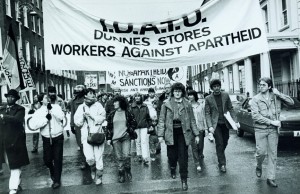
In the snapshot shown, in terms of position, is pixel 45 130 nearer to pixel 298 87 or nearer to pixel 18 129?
pixel 18 129

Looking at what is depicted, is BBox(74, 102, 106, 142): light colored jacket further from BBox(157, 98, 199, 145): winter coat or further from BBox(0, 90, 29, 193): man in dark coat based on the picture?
BBox(157, 98, 199, 145): winter coat

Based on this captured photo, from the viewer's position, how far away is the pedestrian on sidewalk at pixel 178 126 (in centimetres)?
719

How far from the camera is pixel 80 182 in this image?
8.39 meters

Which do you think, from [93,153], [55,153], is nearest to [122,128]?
[93,153]

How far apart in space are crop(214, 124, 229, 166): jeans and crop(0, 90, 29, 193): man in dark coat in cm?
379

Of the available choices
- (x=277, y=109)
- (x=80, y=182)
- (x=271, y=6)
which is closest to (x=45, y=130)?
(x=80, y=182)

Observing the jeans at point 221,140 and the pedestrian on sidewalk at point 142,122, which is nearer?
the jeans at point 221,140

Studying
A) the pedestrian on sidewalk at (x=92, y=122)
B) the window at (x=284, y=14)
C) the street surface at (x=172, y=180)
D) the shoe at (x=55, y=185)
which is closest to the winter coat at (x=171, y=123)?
the street surface at (x=172, y=180)

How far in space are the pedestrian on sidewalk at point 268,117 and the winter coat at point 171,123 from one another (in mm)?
1109

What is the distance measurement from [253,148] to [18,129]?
7.16 metres

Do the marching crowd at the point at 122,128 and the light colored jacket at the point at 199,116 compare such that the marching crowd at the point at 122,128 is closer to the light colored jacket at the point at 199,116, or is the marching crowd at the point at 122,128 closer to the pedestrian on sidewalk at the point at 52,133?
Result: the pedestrian on sidewalk at the point at 52,133

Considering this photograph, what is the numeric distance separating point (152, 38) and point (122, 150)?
2444 mm

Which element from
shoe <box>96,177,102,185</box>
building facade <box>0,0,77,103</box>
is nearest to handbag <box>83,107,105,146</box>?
shoe <box>96,177,102,185</box>

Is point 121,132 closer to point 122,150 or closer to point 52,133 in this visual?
point 122,150
